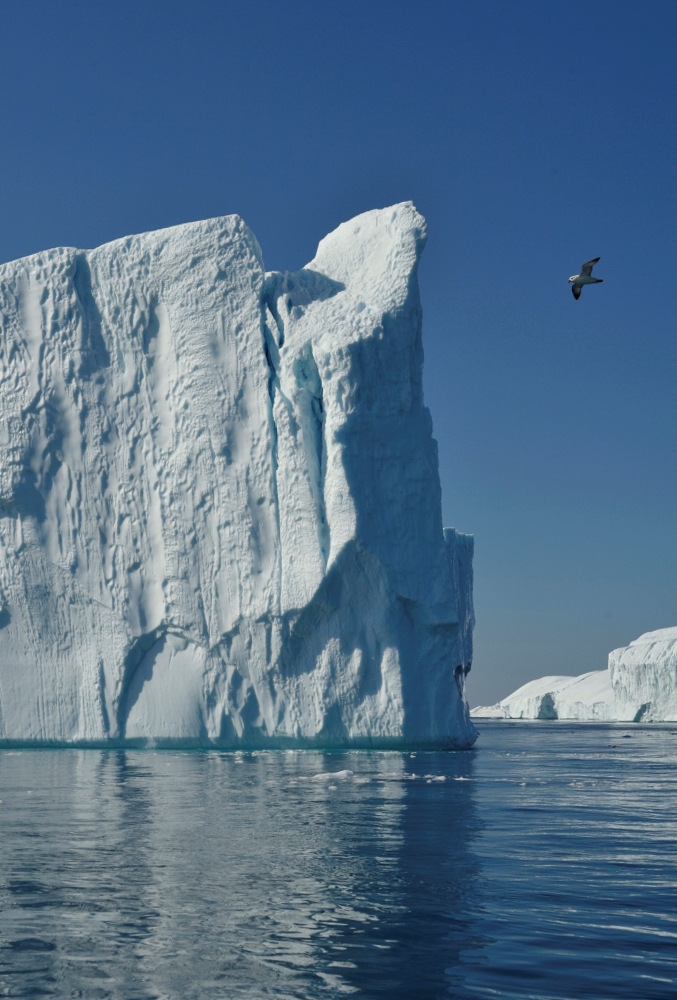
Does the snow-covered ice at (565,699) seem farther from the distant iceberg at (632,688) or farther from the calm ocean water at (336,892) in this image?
the calm ocean water at (336,892)

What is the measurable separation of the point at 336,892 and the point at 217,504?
12728 millimetres

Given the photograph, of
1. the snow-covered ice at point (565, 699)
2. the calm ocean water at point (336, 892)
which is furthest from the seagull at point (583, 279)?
the snow-covered ice at point (565, 699)

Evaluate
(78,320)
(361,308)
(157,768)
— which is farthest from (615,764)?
(78,320)

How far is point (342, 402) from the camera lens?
17.6 metres

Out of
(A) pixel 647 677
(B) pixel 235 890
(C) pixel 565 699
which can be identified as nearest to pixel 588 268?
(B) pixel 235 890

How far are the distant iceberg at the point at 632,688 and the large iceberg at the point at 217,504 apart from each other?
2690 cm

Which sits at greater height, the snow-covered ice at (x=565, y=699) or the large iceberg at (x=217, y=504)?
the large iceberg at (x=217, y=504)

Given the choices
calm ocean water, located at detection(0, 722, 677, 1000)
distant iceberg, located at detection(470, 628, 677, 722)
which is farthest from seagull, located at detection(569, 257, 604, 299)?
distant iceberg, located at detection(470, 628, 677, 722)

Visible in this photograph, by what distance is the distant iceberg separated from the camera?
140ft

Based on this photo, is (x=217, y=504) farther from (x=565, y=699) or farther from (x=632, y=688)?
(x=565, y=699)

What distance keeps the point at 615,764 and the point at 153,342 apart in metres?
10.2

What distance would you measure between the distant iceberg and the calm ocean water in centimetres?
3349

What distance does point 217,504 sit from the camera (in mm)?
18016

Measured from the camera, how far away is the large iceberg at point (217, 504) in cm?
1731
